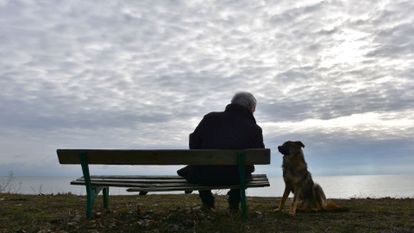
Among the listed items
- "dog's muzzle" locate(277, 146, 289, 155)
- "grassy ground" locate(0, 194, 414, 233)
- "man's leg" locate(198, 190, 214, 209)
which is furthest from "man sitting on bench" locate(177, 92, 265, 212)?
"dog's muzzle" locate(277, 146, 289, 155)

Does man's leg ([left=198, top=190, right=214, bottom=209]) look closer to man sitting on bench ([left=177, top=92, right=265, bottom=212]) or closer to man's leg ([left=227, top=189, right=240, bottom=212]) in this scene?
man sitting on bench ([left=177, top=92, right=265, bottom=212])

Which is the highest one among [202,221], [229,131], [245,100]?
[245,100]

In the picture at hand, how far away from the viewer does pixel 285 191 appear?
348 inches

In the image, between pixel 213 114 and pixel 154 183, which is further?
pixel 213 114

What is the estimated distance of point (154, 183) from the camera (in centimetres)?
767

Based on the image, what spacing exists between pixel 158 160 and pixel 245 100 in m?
1.84

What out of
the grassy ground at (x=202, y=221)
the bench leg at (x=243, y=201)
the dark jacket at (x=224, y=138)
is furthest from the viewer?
the dark jacket at (x=224, y=138)

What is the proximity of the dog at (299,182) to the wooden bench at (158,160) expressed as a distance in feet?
3.38

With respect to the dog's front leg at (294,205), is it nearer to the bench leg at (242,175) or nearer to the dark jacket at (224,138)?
the dark jacket at (224,138)

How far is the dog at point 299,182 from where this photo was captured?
8.59m

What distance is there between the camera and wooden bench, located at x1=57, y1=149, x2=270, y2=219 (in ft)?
23.5

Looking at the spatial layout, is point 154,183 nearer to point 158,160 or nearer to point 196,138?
point 158,160

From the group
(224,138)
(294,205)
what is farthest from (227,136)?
(294,205)

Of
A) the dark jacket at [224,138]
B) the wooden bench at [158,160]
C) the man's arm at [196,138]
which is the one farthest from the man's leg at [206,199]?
the man's arm at [196,138]
